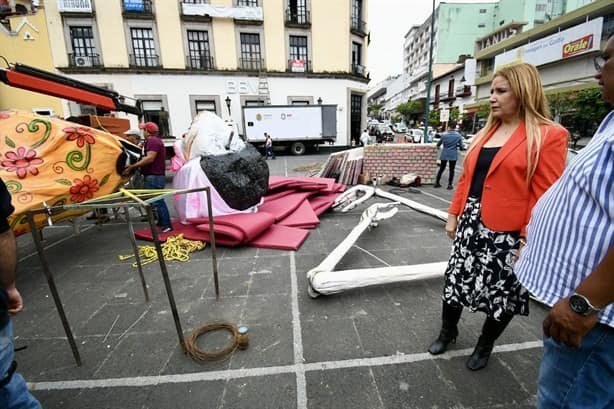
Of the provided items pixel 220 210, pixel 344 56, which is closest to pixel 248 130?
pixel 344 56

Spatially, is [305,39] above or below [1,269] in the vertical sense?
above

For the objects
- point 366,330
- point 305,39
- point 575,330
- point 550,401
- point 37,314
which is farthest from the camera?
point 305,39

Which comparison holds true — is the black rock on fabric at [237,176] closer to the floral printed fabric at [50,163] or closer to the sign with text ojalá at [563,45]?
the floral printed fabric at [50,163]

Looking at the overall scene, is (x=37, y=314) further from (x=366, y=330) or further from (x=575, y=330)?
(x=575, y=330)

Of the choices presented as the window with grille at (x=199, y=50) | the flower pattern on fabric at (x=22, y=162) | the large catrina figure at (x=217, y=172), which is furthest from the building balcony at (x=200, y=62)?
the flower pattern on fabric at (x=22, y=162)

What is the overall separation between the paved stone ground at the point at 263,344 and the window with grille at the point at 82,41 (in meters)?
19.7

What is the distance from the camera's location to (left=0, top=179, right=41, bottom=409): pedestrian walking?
3.64ft

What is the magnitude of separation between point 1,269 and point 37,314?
81.5 inches

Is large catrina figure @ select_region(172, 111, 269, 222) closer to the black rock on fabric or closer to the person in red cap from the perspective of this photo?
the black rock on fabric

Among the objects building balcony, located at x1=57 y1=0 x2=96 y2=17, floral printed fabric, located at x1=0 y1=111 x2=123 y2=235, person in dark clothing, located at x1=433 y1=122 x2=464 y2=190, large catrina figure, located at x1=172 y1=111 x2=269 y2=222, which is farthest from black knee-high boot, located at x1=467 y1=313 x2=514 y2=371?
building balcony, located at x1=57 y1=0 x2=96 y2=17

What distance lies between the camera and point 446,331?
83.0 inches

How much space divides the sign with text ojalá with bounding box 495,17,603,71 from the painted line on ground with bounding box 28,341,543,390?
858 inches

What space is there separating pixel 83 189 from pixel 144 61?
18.3 m

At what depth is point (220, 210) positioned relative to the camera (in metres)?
4.64
